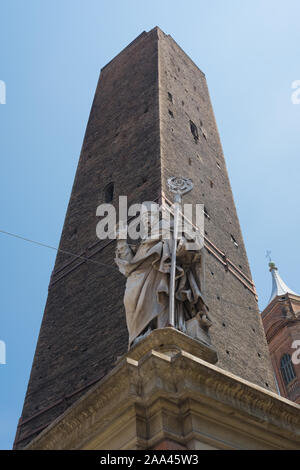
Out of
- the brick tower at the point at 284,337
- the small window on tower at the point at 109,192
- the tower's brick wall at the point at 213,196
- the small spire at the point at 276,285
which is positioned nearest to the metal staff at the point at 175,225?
the tower's brick wall at the point at 213,196

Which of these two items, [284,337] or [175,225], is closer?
[175,225]

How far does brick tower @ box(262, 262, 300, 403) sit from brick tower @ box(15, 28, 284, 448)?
9731 mm

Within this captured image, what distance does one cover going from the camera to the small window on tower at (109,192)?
11.6 m

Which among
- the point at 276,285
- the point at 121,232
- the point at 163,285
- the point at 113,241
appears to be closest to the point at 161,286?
the point at 163,285

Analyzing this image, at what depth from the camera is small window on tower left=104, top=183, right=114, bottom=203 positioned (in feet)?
38.1

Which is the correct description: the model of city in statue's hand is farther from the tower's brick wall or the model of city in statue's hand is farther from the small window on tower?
the small window on tower

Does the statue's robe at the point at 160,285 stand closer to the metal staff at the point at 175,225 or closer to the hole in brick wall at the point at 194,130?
the metal staff at the point at 175,225

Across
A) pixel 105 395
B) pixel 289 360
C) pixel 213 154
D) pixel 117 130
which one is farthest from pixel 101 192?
pixel 289 360

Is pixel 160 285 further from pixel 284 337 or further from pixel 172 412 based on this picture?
pixel 284 337

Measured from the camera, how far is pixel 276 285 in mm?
25656

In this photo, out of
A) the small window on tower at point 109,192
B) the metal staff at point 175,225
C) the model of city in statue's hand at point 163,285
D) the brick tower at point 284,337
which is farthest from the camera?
the brick tower at point 284,337

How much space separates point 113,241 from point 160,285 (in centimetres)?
519

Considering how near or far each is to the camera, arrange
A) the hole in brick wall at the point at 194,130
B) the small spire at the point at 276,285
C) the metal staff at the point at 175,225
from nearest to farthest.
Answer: the metal staff at the point at 175,225
the hole in brick wall at the point at 194,130
the small spire at the point at 276,285
